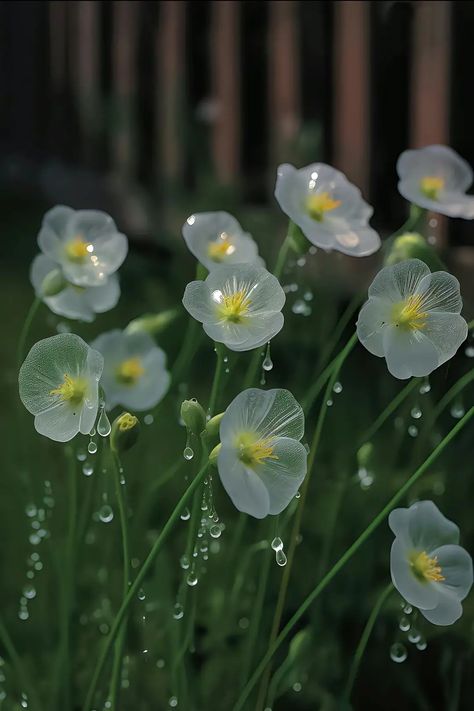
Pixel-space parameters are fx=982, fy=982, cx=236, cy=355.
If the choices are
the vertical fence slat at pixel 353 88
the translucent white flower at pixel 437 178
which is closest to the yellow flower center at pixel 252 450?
the translucent white flower at pixel 437 178

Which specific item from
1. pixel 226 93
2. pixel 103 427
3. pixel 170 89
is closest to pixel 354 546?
pixel 103 427

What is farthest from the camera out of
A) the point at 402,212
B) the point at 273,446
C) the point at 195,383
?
the point at 402,212

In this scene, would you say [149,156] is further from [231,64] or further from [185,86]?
[231,64]

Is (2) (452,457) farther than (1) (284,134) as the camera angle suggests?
No

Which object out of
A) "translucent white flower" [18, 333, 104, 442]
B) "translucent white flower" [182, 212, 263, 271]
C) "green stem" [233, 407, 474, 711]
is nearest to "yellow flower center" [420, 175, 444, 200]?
"translucent white flower" [182, 212, 263, 271]

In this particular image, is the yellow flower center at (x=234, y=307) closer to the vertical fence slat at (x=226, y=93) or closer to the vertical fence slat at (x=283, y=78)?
the vertical fence slat at (x=283, y=78)

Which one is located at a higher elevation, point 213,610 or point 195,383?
point 213,610

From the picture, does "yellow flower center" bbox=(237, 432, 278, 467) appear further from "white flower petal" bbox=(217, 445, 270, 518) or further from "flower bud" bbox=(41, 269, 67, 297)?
"flower bud" bbox=(41, 269, 67, 297)

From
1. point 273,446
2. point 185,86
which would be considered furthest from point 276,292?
point 185,86
